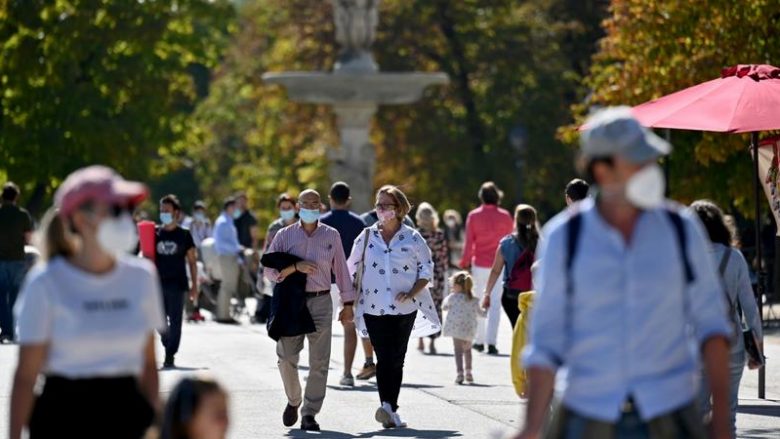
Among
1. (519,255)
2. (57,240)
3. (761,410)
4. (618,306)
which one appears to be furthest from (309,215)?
(618,306)

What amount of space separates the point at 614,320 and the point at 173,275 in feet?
44.1

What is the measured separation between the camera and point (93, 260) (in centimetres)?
672

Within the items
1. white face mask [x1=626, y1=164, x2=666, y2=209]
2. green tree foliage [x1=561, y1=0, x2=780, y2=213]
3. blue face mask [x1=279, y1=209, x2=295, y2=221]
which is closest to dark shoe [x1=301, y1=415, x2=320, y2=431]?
blue face mask [x1=279, y1=209, x2=295, y2=221]

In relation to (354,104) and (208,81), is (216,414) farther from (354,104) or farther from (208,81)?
(208,81)

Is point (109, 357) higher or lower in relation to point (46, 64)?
lower

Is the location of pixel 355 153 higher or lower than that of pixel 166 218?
higher

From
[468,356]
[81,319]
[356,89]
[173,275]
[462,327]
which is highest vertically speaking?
[356,89]

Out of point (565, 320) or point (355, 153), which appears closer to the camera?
point (565, 320)

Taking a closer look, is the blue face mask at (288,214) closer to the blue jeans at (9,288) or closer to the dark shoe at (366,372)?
the dark shoe at (366,372)

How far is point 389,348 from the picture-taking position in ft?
45.9

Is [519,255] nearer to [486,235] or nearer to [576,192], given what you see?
[486,235]

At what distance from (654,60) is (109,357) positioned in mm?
19174

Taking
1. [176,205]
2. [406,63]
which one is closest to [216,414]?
[176,205]

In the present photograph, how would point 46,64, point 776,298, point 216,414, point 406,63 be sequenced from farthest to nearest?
point 406,63, point 46,64, point 776,298, point 216,414
